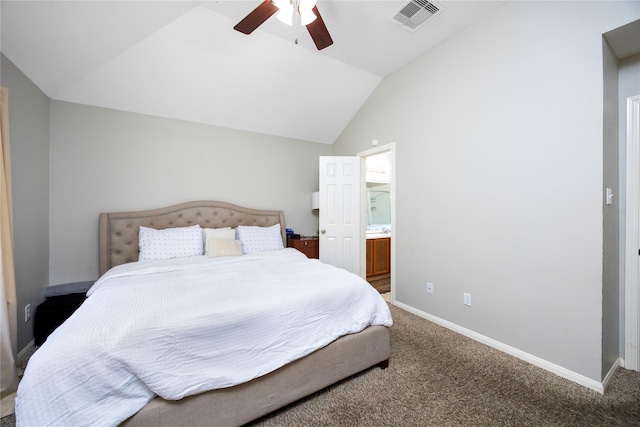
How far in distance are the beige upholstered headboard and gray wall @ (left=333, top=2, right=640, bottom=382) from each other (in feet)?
7.25

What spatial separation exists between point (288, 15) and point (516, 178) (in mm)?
2176

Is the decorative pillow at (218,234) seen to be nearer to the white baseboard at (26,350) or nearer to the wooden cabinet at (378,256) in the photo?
the white baseboard at (26,350)

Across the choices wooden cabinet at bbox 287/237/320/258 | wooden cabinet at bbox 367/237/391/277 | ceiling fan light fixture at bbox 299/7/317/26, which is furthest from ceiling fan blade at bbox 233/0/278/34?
wooden cabinet at bbox 367/237/391/277

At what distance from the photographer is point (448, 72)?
2547 millimetres

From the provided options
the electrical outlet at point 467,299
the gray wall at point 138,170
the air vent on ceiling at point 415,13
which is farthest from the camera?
the gray wall at point 138,170

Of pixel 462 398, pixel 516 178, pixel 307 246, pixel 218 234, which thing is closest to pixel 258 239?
pixel 218 234

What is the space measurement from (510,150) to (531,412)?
186cm

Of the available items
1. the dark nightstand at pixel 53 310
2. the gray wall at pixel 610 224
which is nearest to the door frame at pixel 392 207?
the gray wall at pixel 610 224

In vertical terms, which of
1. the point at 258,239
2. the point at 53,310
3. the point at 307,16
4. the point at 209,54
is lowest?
the point at 53,310

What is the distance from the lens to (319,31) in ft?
6.13

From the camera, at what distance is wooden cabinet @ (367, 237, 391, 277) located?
4.27m

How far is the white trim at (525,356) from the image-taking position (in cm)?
170

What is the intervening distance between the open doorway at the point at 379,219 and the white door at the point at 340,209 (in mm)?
152

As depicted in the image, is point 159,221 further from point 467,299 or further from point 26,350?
point 467,299
